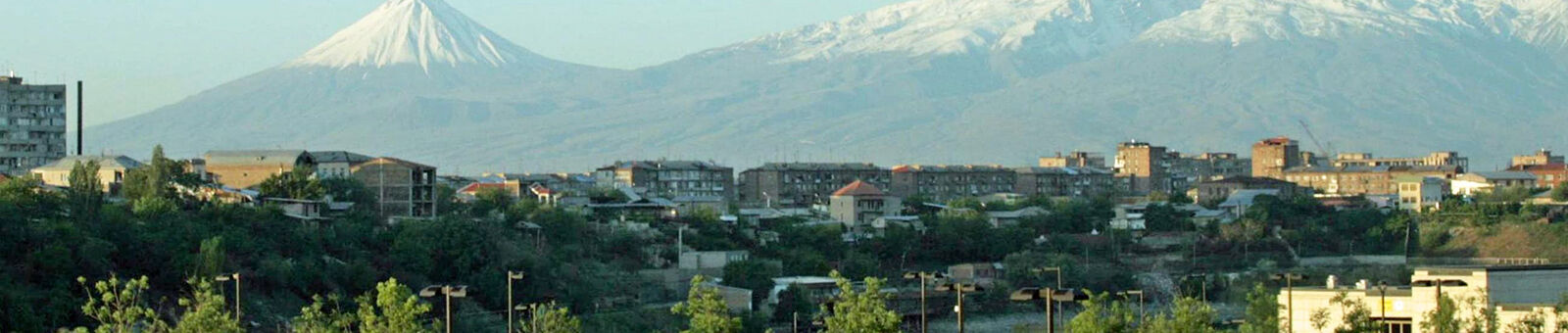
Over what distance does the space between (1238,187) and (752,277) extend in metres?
35.2

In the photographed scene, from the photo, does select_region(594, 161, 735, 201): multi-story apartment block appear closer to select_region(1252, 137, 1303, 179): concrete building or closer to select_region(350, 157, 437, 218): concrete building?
select_region(1252, 137, 1303, 179): concrete building

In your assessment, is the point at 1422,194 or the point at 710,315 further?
the point at 1422,194

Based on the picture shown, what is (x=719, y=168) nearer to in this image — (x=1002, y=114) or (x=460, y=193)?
(x=460, y=193)

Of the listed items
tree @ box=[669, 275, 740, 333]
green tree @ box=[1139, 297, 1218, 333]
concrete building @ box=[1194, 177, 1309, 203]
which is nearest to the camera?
tree @ box=[669, 275, 740, 333]

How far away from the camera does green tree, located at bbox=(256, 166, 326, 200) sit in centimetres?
5975

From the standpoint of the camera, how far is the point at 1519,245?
229 ft

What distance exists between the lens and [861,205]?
261 feet

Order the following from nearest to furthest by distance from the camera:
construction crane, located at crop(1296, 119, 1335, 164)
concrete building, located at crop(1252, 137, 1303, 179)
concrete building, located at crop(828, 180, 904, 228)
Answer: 1. concrete building, located at crop(828, 180, 904, 228)
2. concrete building, located at crop(1252, 137, 1303, 179)
3. construction crane, located at crop(1296, 119, 1335, 164)

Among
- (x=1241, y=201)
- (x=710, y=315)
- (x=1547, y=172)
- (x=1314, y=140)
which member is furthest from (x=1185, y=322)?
(x=1314, y=140)

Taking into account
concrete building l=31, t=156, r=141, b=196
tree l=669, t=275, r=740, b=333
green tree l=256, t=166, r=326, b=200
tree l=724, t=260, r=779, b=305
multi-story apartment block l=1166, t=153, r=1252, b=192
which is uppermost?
multi-story apartment block l=1166, t=153, r=1252, b=192

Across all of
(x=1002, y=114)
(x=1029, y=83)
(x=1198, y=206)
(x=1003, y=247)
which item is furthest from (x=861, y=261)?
(x=1029, y=83)

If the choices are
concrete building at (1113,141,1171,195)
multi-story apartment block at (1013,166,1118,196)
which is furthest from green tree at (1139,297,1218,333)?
concrete building at (1113,141,1171,195)

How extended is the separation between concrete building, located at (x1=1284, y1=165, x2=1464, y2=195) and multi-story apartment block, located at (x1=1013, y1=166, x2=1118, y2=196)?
671cm

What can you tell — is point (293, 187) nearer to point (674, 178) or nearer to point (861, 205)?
point (861, 205)
